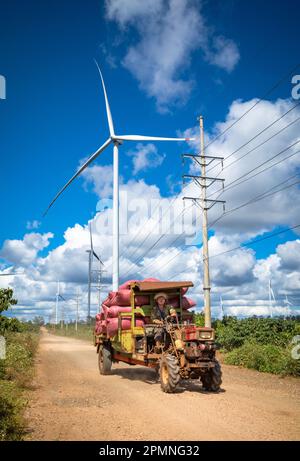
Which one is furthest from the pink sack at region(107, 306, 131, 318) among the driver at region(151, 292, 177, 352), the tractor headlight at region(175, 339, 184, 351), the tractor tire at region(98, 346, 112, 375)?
the tractor headlight at region(175, 339, 184, 351)

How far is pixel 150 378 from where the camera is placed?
15273 mm

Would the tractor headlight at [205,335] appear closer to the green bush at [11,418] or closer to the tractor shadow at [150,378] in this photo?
the tractor shadow at [150,378]

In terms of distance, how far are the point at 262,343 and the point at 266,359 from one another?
14.0 ft

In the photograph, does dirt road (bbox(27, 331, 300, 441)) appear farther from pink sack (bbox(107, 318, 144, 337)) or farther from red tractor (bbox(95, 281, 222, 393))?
pink sack (bbox(107, 318, 144, 337))

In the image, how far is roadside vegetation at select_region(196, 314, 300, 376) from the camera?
16.1 metres

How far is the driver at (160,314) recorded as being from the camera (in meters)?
13.2

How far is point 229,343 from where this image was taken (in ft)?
78.4

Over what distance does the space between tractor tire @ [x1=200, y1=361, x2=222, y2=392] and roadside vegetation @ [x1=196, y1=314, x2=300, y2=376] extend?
4.17 m

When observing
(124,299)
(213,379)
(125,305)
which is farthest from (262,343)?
(213,379)

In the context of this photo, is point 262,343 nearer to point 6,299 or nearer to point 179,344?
point 179,344

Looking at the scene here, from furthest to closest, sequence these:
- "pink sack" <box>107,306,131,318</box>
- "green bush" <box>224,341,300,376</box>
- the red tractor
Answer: "green bush" <box>224,341,300,376</box> < "pink sack" <box>107,306,131,318</box> < the red tractor

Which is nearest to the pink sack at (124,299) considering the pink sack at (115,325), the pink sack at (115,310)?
the pink sack at (115,310)

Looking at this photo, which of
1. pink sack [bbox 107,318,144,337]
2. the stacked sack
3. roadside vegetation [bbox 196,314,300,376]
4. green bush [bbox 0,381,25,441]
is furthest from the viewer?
roadside vegetation [bbox 196,314,300,376]

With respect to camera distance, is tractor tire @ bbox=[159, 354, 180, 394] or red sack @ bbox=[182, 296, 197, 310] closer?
tractor tire @ bbox=[159, 354, 180, 394]
